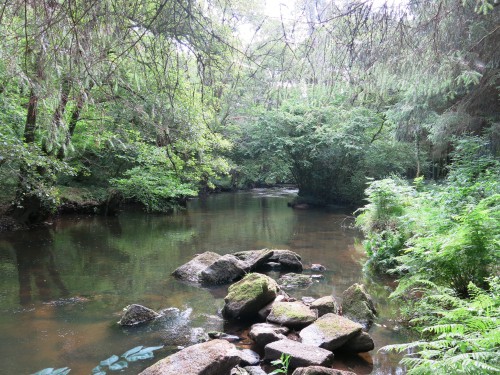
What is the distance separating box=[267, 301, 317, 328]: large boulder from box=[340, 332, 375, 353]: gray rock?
80cm

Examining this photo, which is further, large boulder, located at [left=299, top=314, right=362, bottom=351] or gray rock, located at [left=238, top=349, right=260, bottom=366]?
large boulder, located at [left=299, top=314, right=362, bottom=351]

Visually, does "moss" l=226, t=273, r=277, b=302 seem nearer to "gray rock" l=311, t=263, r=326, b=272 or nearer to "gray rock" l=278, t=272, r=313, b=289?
"gray rock" l=278, t=272, r=313, b=289

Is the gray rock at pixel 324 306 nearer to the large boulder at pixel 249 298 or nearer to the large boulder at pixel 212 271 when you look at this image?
the large boulder at pixel 249 298

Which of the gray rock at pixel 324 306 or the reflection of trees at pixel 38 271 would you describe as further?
the reflection of trees at pixel 38 271

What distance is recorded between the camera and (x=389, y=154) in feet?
69.8

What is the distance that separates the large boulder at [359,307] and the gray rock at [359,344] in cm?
76

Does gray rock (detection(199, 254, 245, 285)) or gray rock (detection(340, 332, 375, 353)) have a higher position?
gray rock (detection(199, 254, 245, 285))

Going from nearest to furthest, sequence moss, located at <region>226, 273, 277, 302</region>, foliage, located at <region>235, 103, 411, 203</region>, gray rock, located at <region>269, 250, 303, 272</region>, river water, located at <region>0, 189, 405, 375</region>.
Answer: river water, located at <region>0, 189, 405, 375</region>
moss, located at <region>226, 273, 277, 302</region>
gray rock, located at <region>269, 250, 303, 272</region>
foliage, located at <region>235, 103, 411, 203</region>

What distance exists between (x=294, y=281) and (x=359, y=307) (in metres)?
2.22

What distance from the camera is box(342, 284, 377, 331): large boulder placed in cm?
628

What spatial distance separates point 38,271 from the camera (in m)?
8.63

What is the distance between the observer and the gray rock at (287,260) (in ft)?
31.4

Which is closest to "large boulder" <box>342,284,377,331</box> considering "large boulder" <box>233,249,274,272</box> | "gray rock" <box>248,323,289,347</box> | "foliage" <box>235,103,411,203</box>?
"gray rock" <box>248,323,289,347</box>

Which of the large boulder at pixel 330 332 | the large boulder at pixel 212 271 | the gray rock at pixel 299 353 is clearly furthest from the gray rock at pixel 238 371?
the large boulder at pixel 212 271
